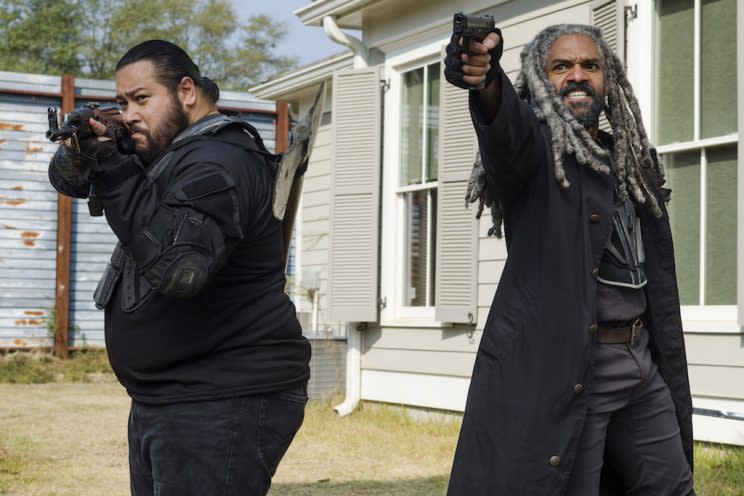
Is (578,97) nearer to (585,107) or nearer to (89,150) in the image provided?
(585,107)

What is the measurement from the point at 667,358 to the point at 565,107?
0.76 metres

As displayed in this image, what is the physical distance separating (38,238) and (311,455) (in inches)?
278

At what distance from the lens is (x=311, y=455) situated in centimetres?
717

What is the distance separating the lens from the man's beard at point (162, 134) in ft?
8.87

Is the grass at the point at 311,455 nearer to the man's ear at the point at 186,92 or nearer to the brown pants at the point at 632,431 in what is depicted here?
the brown pants at the point at 632,431

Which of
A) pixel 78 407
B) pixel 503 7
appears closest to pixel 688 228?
pixel 503 7

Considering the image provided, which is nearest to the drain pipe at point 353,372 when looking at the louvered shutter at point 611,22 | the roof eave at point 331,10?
the roof eave at point 331,10

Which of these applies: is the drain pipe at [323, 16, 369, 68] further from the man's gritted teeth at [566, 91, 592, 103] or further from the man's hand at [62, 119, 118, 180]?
the man's hand at [62, 119, 118, 180]

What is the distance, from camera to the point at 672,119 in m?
6.04

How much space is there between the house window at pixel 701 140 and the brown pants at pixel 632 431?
2887 mm

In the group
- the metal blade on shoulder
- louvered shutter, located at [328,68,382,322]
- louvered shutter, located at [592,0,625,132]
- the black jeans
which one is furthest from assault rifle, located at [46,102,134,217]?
louvered shutter, located at [328,68,382,322]

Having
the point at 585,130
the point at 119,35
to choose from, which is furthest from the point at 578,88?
the point at 119,35

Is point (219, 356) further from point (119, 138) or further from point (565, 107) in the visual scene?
point (565, 107)

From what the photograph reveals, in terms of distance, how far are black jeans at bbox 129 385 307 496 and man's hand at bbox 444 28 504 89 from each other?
90cm
